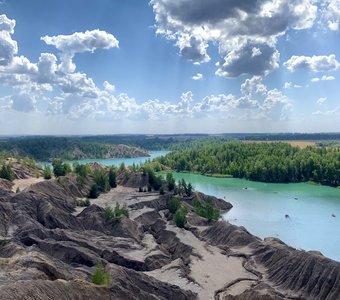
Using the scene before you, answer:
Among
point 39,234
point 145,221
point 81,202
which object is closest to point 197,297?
point 39,234

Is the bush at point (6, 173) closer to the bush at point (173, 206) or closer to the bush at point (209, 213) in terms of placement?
the bush at point (173, 206)

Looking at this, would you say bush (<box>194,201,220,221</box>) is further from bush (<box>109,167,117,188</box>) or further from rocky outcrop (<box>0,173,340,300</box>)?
bush (<box>109,167,117,188</box>)

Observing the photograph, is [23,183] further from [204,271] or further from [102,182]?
[204,271]

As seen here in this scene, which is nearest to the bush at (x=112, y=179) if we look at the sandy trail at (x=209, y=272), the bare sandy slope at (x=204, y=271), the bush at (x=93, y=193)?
the bush at (x=93, y=193)

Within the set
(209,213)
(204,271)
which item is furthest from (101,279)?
(209,213)

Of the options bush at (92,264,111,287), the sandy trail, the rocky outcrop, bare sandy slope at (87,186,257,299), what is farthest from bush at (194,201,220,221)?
bush at (92,264,111,287)

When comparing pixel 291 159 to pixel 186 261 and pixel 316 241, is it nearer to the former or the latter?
pixel 316 241
